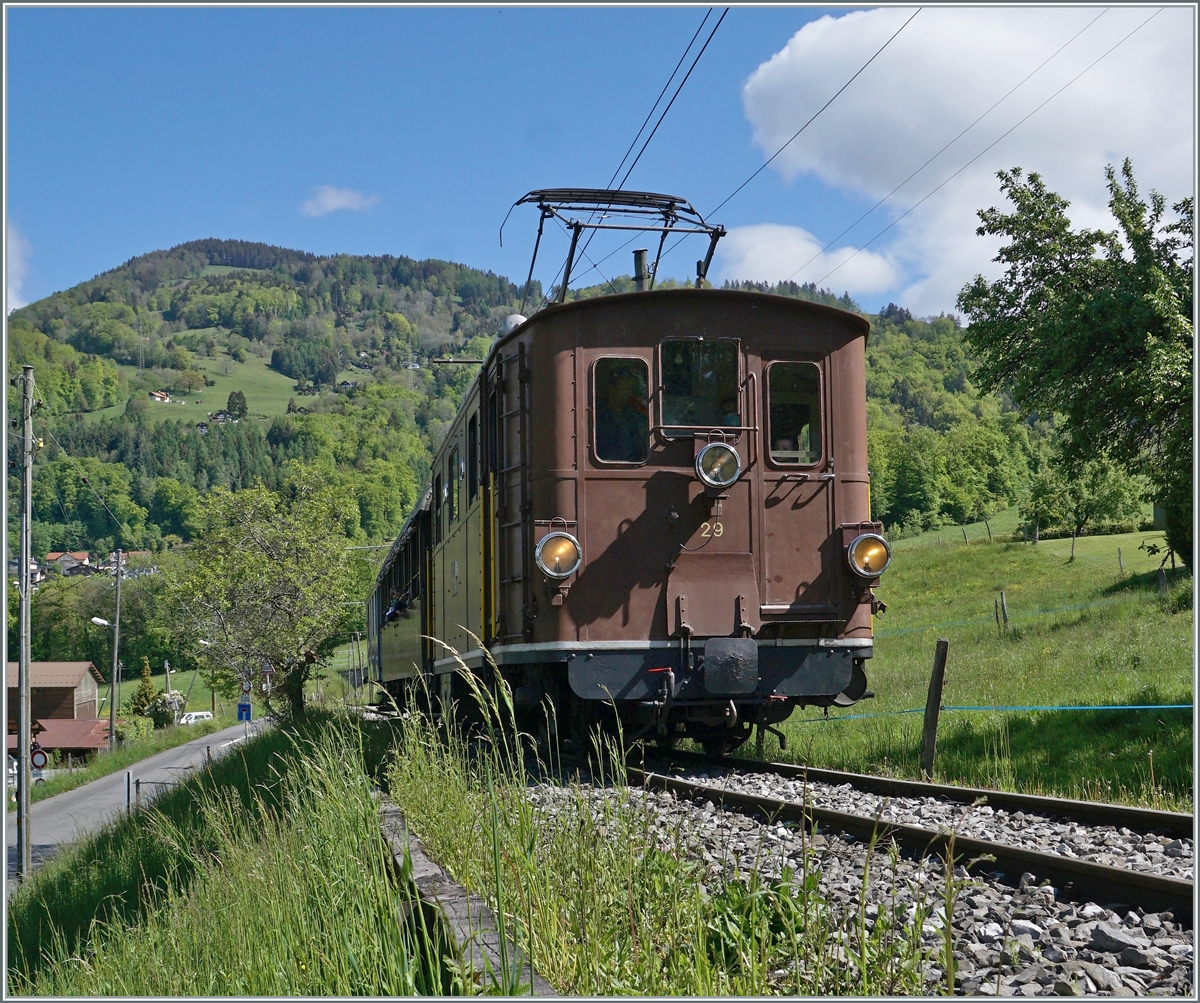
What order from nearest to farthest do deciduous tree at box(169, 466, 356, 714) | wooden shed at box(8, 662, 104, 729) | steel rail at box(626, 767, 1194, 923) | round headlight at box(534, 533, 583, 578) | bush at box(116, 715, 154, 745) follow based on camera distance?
steel rail at box(626, 767, 1194, 923), round headlight at box(534, 533, 583, 578), deciduous tree at box(169, 466, 356, 714), bush at box(116, 715, 154, 745), wooden shed at box(8, 662, 104, 729)

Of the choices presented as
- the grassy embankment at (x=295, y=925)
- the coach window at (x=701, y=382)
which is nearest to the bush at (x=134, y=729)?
the coach window at (x=701, y=382)

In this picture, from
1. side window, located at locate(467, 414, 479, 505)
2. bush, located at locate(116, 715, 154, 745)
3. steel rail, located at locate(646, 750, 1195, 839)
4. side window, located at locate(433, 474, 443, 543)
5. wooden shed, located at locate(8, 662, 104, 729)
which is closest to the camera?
steel rail, located at locate(646, 750, 1195, 839)

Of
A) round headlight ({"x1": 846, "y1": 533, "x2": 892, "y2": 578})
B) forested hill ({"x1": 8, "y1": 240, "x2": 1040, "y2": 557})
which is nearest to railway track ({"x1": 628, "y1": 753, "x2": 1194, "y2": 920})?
round headlight ({"x1": 846, "y1": 533, "x2": 892, "y2": 578})

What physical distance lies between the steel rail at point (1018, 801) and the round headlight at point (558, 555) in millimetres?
2194

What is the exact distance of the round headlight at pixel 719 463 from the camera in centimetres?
828

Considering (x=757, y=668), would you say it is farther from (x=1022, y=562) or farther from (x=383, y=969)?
(x=1022, y=562)

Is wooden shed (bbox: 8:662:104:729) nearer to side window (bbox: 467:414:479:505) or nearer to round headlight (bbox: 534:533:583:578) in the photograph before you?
side window (bbox: 467:414:479:505)

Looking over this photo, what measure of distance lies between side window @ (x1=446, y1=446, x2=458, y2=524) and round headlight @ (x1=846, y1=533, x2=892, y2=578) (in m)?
4.48

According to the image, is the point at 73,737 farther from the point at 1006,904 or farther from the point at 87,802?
the point at 1006,904

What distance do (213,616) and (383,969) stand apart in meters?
42.2

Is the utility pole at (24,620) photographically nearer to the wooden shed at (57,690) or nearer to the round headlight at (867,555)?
the round headlight at (867,555)

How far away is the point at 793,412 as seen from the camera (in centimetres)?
891

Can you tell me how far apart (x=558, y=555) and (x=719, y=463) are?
1428 mm

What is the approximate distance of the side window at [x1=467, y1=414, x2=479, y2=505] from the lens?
33.0ft
